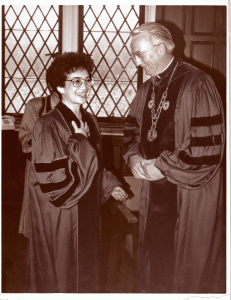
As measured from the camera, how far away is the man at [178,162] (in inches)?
90.0

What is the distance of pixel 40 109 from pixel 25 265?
3.03 feet

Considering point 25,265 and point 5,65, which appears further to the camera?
point 5,65

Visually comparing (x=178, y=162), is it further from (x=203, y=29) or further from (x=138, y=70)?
(x=203, y=29)

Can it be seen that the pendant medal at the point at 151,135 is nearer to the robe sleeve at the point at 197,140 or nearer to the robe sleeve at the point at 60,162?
the robe sleeve at the point at 197,140

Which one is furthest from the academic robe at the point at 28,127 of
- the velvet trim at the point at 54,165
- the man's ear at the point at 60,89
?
the velvet trim at the point at 54,165

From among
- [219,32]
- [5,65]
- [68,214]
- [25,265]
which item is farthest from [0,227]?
[219,32]

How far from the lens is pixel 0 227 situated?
2.49 m

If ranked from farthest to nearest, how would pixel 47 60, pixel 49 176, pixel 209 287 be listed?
1. pixel 47 60
2. pixel 209 287
3. pixel 49 176

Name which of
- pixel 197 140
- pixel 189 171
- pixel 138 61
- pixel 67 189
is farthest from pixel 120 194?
pixel 138 61

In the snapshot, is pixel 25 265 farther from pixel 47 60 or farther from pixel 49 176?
pixel 47 60

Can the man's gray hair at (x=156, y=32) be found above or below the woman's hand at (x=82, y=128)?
above

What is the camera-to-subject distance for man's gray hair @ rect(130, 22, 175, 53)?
2.34 m

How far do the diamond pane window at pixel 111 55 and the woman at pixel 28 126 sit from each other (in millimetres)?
254
